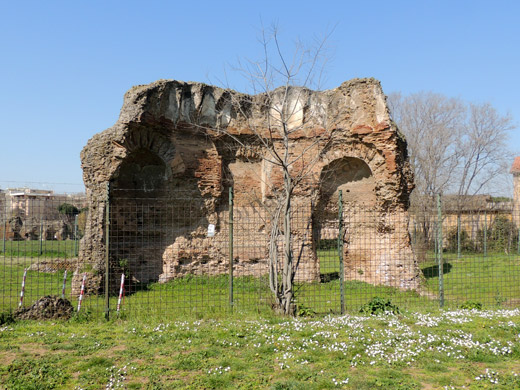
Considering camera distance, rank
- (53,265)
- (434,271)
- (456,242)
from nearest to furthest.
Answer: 1. (53,265)
2. (434,271)
3. (456,242)

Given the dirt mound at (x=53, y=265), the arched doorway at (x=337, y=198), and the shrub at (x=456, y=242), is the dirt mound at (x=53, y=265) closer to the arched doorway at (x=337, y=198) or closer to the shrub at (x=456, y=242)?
the arched doorway at (x=337, y=198)

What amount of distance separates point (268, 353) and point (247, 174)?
10.00 m

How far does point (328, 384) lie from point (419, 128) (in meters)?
26.8

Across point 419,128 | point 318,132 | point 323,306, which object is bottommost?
point 323,306

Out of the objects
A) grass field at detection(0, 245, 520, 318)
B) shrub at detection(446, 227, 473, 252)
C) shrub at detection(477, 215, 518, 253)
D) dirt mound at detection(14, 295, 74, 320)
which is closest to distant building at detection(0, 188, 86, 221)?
grass field at detection(0, 245, 520, 318)

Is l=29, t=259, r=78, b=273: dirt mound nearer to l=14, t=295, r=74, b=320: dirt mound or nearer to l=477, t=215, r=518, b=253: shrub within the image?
l=14, t=295, r=74, b=320: dirt mound

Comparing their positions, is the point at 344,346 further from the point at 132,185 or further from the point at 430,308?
the point at 132,185

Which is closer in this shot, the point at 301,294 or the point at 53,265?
the point at 301,294

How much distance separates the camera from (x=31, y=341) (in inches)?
242

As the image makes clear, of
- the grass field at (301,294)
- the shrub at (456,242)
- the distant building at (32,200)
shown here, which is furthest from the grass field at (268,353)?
the shrub at (456,242)

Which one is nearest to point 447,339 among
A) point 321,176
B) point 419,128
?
point 321,176

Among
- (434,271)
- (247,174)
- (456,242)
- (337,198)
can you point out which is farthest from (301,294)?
(456,242)

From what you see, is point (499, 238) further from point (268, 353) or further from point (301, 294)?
point (268, 353)

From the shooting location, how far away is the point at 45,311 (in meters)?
7.48
